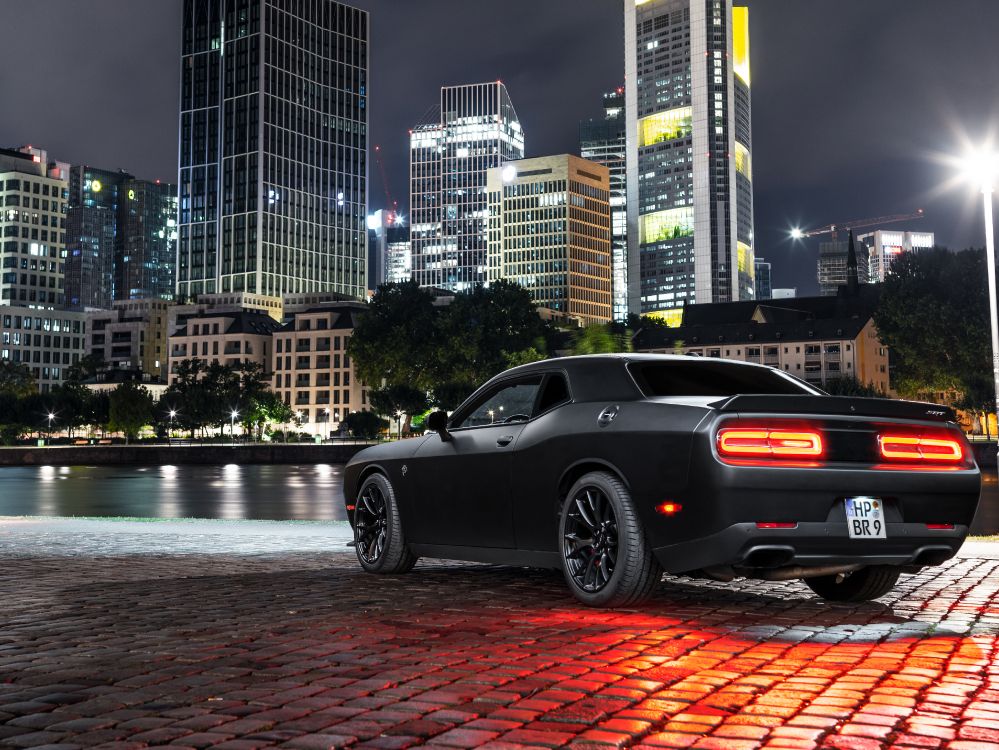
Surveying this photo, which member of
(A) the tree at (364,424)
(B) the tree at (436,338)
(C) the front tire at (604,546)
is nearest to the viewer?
(C) the front tire at (604,546)

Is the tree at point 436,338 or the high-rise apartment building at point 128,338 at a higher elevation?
the high-rise apartment building at point 128,338

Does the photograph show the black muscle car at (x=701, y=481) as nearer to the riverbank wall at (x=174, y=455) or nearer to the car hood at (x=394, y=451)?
the car hood at (x=394, y=451)

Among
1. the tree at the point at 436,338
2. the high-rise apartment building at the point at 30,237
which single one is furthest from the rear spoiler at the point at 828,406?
the high-rise apartment building at the point at 30,237

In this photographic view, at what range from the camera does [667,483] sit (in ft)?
19.8

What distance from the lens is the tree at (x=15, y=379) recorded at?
14062 cm

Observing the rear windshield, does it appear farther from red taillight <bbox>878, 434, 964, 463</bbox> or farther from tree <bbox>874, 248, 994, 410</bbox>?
tree <bbox>874, 248, 994, 410</bbox>

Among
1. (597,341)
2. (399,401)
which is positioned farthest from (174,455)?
(597,341)

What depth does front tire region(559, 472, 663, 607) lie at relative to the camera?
6195mm

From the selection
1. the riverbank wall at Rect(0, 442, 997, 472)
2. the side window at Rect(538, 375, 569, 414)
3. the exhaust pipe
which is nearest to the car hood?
the side window at Rect(538, 375, 569, 414)

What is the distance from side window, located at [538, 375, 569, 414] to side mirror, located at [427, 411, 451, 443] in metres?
0.85

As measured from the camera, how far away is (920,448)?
639 cm

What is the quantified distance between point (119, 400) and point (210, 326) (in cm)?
4454

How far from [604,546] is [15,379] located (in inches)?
6161

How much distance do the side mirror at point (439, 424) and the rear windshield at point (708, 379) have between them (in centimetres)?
161
